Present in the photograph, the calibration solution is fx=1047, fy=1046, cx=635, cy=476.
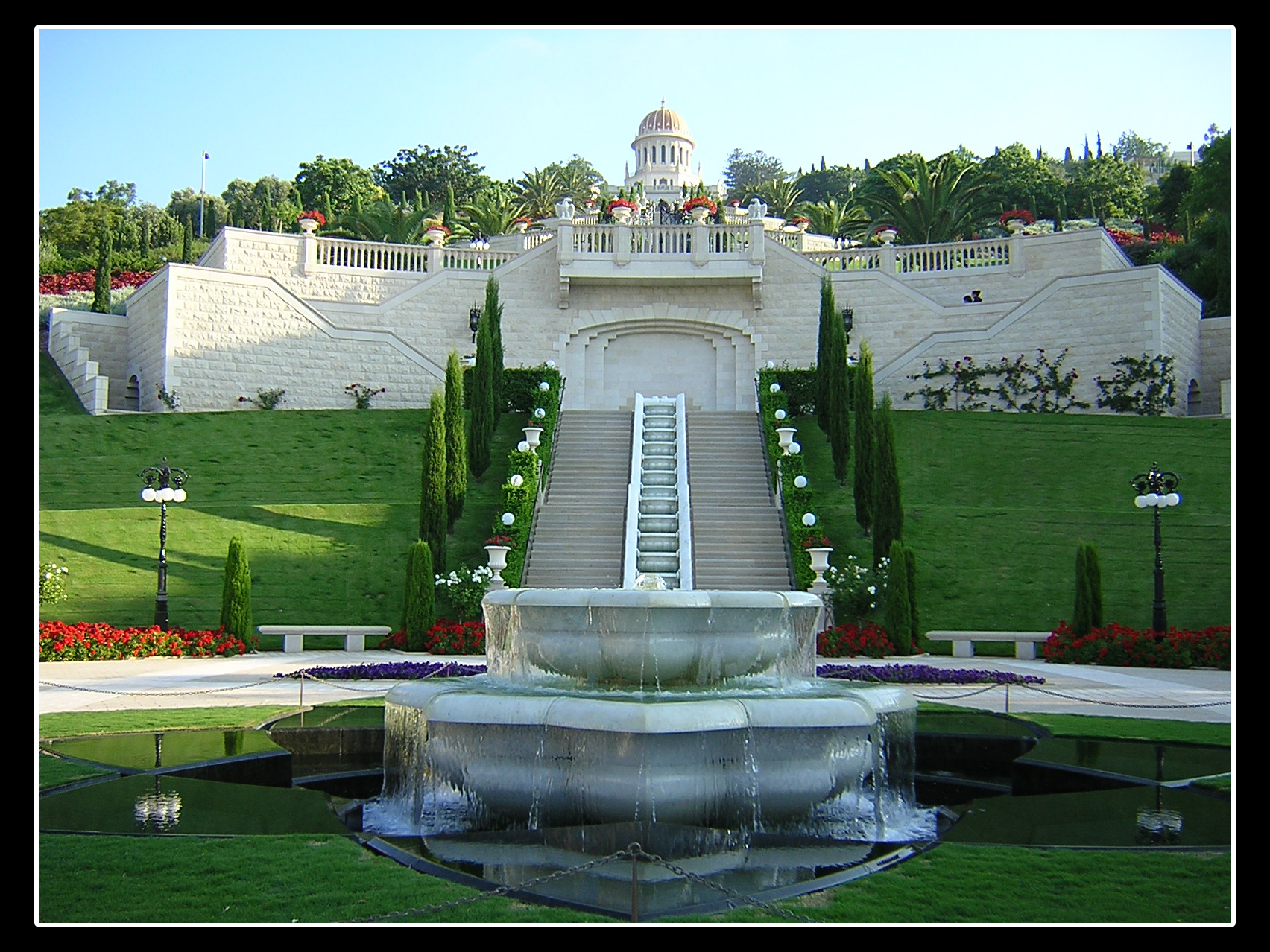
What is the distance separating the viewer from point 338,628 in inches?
614

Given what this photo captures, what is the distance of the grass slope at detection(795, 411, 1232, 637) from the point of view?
A: 16734 mm

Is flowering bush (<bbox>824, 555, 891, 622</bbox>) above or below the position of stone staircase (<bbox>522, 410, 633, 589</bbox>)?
below

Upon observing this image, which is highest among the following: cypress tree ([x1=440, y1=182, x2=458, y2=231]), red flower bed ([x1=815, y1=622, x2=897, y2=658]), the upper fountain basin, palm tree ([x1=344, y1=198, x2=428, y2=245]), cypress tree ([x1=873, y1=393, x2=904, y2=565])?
cypress tree ([x1=440, y1=182, x2=458, y2=231])

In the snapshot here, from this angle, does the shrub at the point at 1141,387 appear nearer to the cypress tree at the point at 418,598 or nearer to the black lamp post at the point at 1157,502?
the black lamp post at the point at 1157,502

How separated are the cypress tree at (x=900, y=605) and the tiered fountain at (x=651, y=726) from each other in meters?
7.96

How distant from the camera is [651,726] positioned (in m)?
5.66

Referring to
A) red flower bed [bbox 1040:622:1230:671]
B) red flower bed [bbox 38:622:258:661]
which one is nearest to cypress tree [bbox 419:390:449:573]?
red flower bed [bbox 38:622:258:661]

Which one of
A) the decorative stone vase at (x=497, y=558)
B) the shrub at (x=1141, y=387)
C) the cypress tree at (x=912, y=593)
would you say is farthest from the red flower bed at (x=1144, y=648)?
the shrub at (x=1141, y=387)

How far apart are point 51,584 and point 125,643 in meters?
2.12

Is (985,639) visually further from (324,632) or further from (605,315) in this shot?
(605,315)

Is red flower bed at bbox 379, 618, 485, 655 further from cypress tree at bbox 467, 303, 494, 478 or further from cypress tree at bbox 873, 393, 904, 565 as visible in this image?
cypress tree at bbox 873, 393, 904, 565

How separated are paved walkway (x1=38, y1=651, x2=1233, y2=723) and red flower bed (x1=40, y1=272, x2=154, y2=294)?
2843 centimetres

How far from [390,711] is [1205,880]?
4960 mm

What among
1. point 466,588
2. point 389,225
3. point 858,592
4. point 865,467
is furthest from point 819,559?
point 389,225
